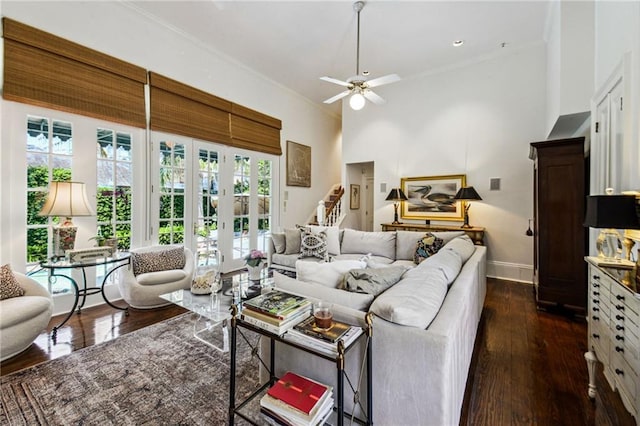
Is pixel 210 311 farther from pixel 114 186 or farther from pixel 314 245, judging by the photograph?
pixel 114 186

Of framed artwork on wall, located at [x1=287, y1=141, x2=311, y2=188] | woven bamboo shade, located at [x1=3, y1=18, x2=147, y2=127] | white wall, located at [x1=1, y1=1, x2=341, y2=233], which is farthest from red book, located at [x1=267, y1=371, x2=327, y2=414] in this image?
framed artwork on wall, located at [x1=287, y1=141, x2=311, y2=188]

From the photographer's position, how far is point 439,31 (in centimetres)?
411

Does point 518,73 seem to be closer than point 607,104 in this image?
No

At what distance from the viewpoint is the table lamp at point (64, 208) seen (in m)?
2.73

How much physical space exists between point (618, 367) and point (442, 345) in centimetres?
128

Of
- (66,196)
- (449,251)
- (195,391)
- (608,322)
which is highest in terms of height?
(66,196)

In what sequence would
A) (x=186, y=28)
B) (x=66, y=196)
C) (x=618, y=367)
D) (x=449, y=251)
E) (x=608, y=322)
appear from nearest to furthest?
(x=618, y=367) → (x=608, y=322) → (x=449, y=251) → (x=66, y=196) → (x=186, y=28)

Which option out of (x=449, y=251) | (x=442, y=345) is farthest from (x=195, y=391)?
(x=449, y=251)

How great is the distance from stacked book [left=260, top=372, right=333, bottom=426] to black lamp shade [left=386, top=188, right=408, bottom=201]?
460 centimetres

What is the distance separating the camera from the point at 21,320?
214cm

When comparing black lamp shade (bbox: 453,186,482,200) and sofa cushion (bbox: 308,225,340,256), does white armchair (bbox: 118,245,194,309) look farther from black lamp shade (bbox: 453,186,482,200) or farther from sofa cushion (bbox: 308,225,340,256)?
black lamp shade (bbox: 453,186,482,200)

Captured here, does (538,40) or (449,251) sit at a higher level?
(538,40)

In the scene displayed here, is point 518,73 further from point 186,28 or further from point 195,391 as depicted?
point 195,391

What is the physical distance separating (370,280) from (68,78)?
13.1 ft
